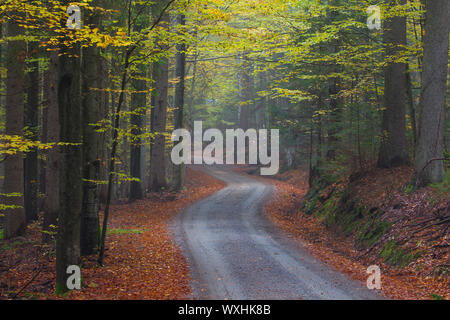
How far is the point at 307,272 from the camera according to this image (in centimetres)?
917

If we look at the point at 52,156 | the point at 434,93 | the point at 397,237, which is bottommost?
the point at 397,237

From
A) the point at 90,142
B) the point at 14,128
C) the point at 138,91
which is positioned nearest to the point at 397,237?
the point at 138,91

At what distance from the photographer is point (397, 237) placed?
10.4m

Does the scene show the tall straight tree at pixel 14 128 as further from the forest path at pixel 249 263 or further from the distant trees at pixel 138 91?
the forest path at pixel 249 263

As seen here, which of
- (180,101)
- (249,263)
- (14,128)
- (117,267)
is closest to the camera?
(117,267)

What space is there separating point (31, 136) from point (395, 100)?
13.3 meters

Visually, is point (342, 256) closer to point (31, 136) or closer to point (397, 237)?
point (397, 237)

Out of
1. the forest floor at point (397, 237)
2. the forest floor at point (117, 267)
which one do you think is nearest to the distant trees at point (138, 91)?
the forest floor at point (117, 267)

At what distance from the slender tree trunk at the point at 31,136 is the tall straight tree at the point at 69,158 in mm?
7362

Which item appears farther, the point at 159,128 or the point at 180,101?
the point at 180,101

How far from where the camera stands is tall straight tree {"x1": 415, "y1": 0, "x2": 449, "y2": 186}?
450 inches

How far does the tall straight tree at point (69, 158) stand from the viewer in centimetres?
742

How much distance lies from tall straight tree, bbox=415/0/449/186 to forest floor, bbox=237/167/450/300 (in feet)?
2.36

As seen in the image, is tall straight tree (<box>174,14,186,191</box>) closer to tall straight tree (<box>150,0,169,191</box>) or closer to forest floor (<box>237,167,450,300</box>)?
tall straight tree (<box>150,0,169,191</box>)
